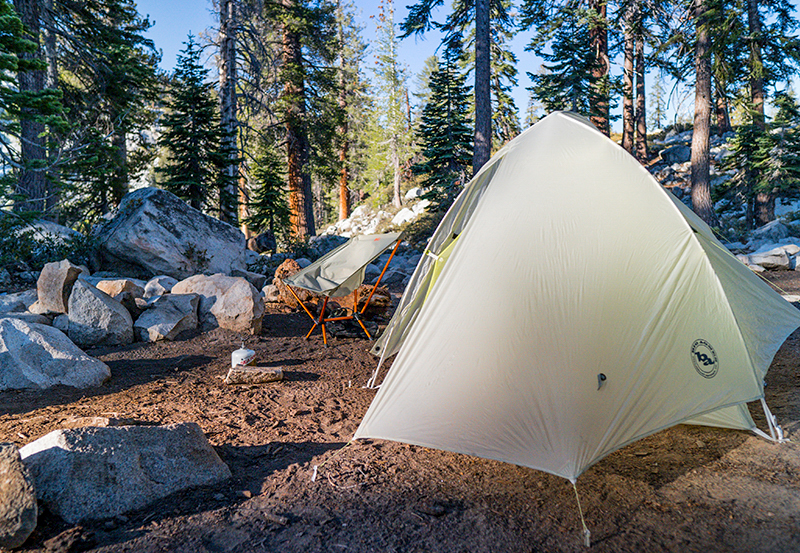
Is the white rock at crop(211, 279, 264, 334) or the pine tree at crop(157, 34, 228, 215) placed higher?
the pine tree at crop(157, 34, 228, 215)

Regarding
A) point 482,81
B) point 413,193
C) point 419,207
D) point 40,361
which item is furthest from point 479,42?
point 413,193

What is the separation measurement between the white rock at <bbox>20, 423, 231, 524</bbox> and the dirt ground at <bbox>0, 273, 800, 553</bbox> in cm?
8

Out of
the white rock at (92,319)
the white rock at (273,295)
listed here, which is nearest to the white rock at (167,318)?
the white rock at (92,319)

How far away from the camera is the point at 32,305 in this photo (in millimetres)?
6254

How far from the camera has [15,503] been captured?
7.03 feet

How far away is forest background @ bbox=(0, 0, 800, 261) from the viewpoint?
32.0 feet

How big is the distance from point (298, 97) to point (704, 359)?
48.1 feet

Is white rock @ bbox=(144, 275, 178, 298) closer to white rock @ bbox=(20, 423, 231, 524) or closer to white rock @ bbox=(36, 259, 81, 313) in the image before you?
white rock @ bbox=(36, 259, 81, 313)

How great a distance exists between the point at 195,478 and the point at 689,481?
10.2 ft

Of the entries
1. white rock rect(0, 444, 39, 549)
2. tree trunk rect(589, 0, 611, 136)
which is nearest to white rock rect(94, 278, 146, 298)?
white rock rect(0, 444, 39, 549)

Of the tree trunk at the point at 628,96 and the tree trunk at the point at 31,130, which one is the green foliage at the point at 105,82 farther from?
the tree trunk at the point at 628,96

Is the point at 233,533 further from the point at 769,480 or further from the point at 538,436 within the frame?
the point at 769,480

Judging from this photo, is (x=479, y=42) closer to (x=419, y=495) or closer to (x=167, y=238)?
(x=167, y=238)

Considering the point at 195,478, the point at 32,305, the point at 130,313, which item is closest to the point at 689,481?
the point at 195,478
